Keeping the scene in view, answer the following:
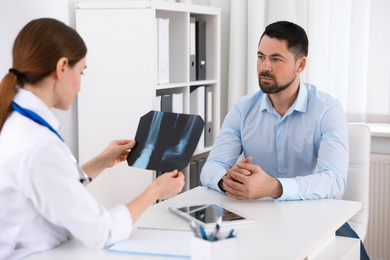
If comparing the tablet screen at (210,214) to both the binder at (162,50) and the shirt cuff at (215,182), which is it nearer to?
the shirt cuff at (215,182)

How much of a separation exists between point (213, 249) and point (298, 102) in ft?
4.18

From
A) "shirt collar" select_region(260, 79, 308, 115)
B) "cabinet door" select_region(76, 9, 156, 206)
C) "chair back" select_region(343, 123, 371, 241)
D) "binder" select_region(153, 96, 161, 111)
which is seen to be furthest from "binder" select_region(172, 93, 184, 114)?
"chair back" select_region(343, 123, 371, 241)

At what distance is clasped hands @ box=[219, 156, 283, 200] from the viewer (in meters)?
1.90

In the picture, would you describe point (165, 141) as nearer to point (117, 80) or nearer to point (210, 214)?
point (210, 214)

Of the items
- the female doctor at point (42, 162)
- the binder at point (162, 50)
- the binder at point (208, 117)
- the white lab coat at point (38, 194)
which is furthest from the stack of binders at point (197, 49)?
the white lab coat at point (38, 194)

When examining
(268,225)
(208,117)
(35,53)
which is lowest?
(268,225)

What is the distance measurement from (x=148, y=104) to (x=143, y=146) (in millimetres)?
949

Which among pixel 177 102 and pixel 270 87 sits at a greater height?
pixel 270 87

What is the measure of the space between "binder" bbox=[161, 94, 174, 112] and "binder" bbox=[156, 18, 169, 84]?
0.08m

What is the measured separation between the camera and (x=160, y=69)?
2.83 metres

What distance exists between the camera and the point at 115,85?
2775mm

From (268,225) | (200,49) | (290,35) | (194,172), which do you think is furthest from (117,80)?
(268,225)

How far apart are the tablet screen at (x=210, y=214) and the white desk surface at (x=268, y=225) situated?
28 millimetres

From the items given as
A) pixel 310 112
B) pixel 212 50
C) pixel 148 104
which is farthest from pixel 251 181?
pixel 212 50
